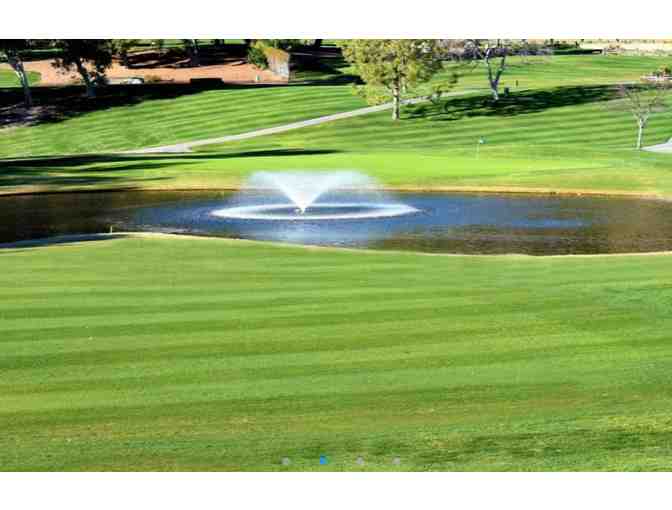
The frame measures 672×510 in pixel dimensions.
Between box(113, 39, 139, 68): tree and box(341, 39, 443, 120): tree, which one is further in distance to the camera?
box(113, 39, 139, 68): tree

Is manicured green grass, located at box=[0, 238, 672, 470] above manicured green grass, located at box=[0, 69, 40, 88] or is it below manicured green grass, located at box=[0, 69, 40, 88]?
above

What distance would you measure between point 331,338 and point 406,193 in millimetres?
35363

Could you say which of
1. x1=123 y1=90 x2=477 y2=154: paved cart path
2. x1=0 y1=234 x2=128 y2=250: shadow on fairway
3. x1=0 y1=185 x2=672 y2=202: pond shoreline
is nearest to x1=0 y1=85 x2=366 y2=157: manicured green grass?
x1=123 y1=90 x2=477 y2=154: paved cart path

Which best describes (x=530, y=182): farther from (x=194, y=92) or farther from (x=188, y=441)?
(x=194, y=92)

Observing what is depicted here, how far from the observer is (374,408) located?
14.9 meters

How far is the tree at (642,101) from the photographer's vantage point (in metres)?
78.1

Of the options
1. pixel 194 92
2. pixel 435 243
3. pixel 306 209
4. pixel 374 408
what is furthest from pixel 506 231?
pixel 194 92

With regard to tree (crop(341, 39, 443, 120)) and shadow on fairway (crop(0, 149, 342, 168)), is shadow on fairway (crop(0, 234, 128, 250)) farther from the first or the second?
tree (crop(341, 39, 443, 120))

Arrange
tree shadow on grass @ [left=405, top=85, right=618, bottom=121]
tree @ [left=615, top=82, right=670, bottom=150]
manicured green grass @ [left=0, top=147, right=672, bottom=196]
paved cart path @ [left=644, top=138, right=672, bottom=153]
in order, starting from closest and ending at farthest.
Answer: manicured green grass @ [left=0, top=147, right=672, bottom=196], paved cart path @ [left=644, top=138, right=672, bottom=153], tree @ [left=615, top=82, right=670, bottom=150], tree shadow on grass @ [left=405, top=85, right=618, bottom=121]

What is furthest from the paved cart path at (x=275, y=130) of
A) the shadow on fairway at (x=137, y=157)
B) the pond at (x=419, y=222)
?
the pond at (x=419, y=222)

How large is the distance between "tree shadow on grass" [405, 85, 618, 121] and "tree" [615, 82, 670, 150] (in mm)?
2013

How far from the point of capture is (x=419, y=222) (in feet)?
140

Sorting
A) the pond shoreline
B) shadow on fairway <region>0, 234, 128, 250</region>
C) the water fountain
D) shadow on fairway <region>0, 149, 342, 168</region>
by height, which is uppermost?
shadow on fairway <region>0, 234, 128, 250</region>

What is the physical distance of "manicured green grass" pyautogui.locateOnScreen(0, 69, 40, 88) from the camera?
109 metres
